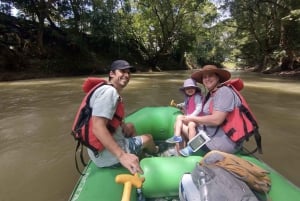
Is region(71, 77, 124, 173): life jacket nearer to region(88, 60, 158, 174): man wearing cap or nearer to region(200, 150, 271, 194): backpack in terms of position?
region(88, 60, 158, 174): man wearing cap

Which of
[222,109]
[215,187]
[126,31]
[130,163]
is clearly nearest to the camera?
[215,187]

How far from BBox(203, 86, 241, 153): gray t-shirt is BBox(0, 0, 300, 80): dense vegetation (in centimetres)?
1297

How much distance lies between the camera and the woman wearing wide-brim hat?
7.79 feet

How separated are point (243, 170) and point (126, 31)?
837 inches

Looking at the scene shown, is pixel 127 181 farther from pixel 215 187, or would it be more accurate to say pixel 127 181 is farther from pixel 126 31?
pixel 126 31

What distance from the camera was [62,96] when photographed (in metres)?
8.43

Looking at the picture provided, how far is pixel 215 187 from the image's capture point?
1579 millimetres

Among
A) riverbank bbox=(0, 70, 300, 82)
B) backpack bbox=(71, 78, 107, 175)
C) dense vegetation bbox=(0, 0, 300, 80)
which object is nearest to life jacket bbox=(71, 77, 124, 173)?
backpack bbox=(71, 78, 107, 175)

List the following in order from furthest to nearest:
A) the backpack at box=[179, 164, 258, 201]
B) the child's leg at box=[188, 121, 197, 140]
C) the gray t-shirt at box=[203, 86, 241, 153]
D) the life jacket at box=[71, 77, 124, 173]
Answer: the child's leg at box=[188, 121, 197, 140] < the gray t-shirt at box=[203, 86, 241, 153] < the life jacket at box=[71, 77, 124, 173] < the backpack at box=[179, 164, 258, 201]

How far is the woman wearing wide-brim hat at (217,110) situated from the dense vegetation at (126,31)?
41.8ft

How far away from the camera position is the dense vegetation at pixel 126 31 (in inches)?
630

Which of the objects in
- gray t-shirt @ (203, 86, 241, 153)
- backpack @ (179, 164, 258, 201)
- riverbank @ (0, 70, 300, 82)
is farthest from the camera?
riverbank @ (0, 70, 300, 82)

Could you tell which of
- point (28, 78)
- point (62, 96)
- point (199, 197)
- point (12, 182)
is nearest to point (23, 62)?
point (28, 78)

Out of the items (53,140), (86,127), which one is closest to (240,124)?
(86,127)
